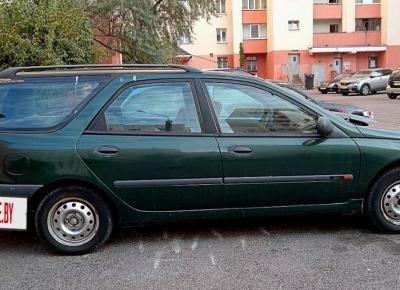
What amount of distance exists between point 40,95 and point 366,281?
3.15 m

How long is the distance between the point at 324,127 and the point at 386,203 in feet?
3.26

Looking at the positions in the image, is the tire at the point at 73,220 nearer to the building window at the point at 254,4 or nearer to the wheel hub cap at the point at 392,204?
the wheel hub cap at the point at 392,204

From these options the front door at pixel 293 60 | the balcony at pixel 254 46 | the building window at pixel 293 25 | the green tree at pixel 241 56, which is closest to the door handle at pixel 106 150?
the green tree at pixel 241 56

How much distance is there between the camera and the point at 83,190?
13.9ft

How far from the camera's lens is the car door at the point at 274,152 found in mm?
4344

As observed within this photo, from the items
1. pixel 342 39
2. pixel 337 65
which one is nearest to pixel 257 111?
pixel 342 39

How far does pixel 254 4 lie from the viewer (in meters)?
45.7

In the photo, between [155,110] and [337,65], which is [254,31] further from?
[155,110]

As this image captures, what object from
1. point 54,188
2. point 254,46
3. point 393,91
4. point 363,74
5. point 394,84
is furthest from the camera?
point 254,46

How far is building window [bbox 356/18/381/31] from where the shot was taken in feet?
148

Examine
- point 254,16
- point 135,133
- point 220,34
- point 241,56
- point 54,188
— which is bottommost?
point 54,188

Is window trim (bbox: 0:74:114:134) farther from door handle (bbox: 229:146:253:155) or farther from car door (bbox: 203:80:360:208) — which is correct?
door handle (bbox: 229:146:253:155)

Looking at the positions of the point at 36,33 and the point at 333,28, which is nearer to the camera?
the point at 36,33

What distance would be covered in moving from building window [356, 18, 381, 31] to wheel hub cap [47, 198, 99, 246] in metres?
45.0
